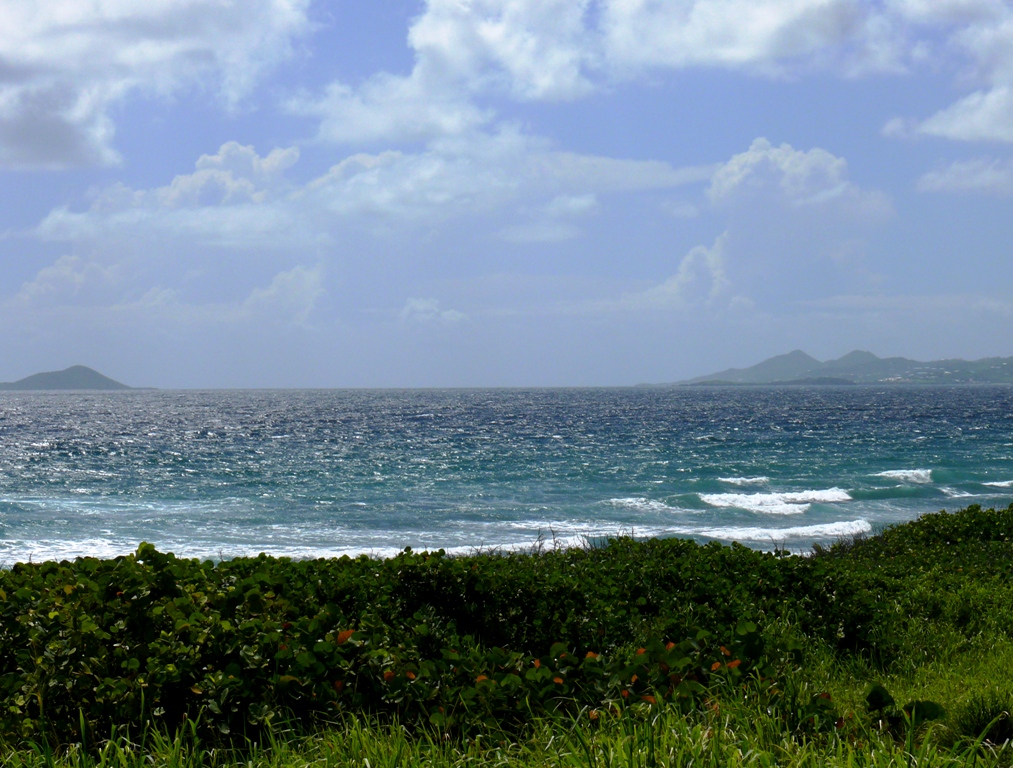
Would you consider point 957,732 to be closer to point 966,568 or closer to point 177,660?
point 177,660

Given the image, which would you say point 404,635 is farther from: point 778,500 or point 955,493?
point 955,493

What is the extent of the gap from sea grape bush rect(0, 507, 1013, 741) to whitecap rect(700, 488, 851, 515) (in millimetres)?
20665

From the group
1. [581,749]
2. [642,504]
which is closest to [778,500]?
[642,504]

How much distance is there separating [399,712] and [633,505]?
24.0 metres

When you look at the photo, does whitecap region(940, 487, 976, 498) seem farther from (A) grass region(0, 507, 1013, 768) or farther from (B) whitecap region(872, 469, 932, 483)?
(A) grass region(0, 507, 1013, 768)

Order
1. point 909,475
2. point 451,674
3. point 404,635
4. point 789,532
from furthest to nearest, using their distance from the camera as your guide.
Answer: point 909,475
point 789,532
point 404,635
point 451,674

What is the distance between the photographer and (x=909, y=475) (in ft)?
118

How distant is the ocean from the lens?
22141 mm

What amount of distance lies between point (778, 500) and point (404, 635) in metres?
26.3

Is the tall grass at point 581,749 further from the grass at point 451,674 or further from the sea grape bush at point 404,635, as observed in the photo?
the sea grape bush at point 404,635

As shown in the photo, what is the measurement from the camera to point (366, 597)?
18.7ft

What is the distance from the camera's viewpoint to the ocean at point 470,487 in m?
22.1

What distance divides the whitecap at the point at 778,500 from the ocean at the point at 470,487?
0.11 metres

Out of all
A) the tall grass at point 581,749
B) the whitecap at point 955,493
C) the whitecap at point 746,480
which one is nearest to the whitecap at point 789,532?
the whitecap at point 955,493
